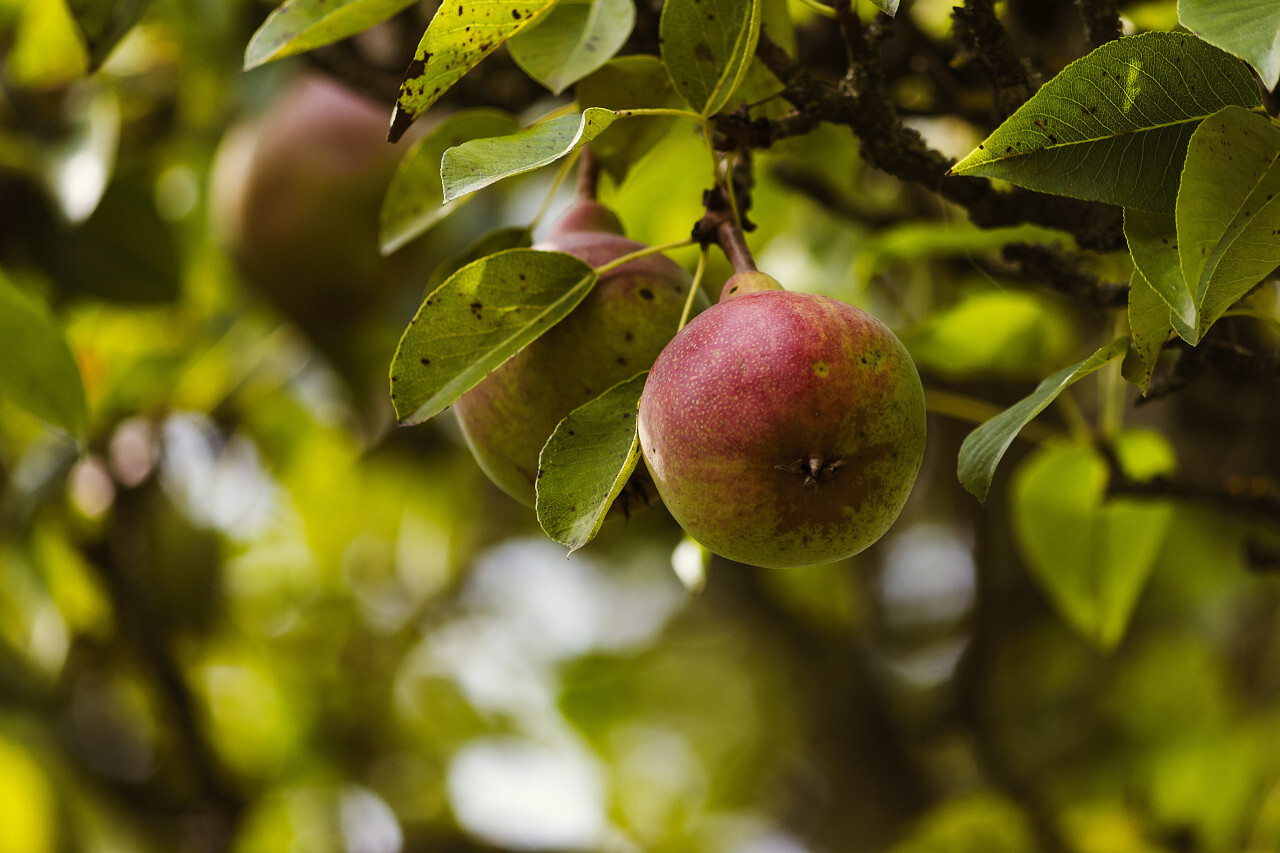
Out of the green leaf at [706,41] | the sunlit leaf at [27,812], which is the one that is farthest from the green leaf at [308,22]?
the sunlit leaf at [27,812]

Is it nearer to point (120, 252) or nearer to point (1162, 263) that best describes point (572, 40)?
point (1162, 263)

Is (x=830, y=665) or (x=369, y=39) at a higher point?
(x=369, y=39)

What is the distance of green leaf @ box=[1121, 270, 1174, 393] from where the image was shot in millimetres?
611

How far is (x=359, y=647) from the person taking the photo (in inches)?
110

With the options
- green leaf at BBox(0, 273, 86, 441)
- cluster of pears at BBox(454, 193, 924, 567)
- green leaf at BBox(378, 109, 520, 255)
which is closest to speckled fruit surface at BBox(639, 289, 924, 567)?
cluster of pears at BBox(454, 193, 924, 567)

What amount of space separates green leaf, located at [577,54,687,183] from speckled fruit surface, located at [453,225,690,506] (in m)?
0.14

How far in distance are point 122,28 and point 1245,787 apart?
1.91 metres

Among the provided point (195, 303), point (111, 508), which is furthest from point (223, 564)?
point (195, 303)

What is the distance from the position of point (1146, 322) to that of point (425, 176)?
533 millimetres

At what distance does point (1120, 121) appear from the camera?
0.59 metres

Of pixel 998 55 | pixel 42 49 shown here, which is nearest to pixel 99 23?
pixel 998 55

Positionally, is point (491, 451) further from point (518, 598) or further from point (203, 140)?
point (518, 598)

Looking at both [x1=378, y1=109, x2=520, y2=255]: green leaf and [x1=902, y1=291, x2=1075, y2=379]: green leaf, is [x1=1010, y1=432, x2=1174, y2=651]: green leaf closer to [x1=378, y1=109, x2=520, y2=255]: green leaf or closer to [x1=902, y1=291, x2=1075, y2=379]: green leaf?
[x1=902, y1=291, x2=1075, y2=379]: green leaf

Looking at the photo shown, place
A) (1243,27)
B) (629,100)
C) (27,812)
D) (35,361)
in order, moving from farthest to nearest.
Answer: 1. (27,812)
2. (35,361)
3. (629,100)
4. (1243,27)
